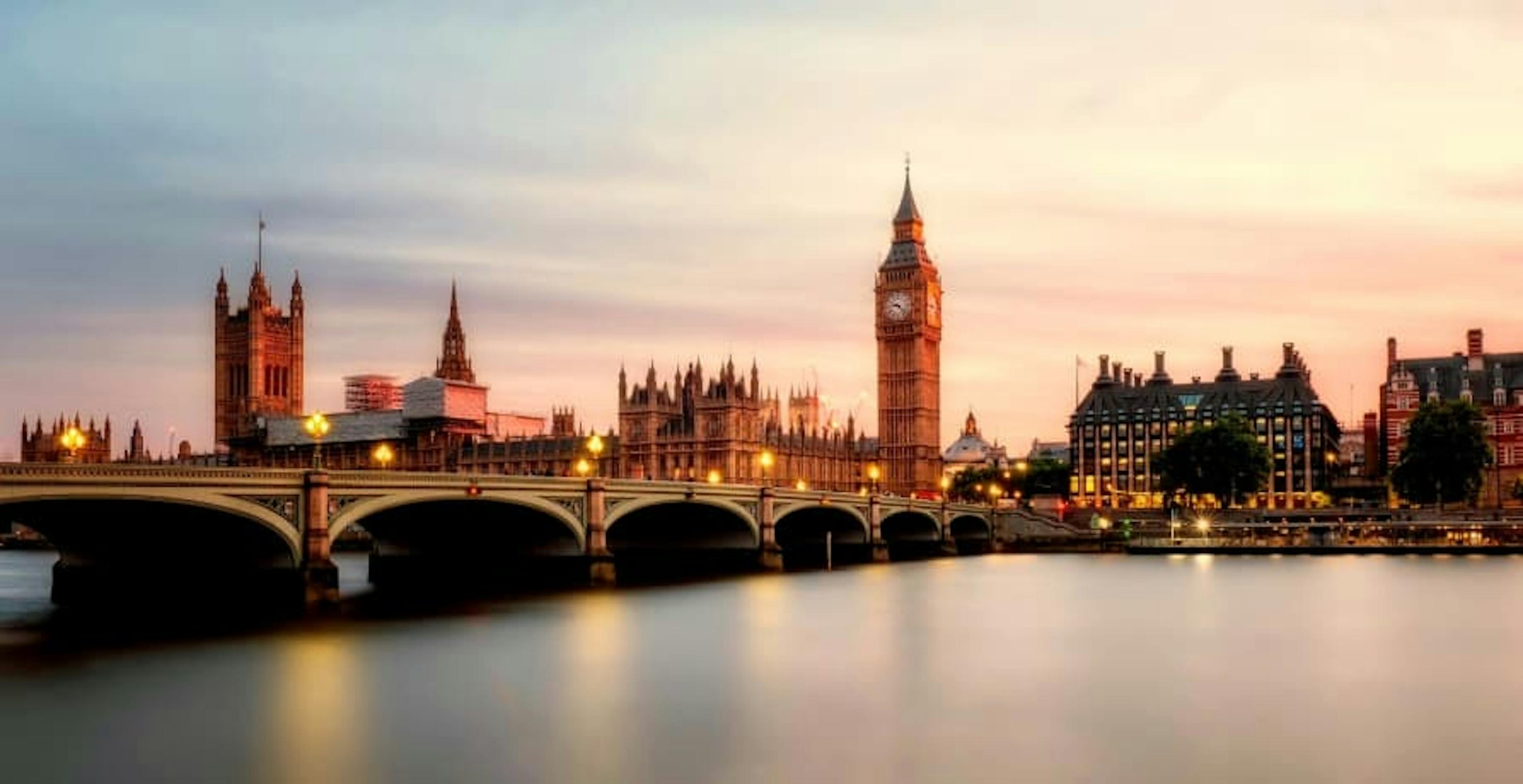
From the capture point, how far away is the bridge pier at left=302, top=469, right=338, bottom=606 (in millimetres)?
48969

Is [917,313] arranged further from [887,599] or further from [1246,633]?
[1246,633]

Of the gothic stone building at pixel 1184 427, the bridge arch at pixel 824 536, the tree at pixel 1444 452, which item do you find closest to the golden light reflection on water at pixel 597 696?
the bridge arch at pixel 824 536

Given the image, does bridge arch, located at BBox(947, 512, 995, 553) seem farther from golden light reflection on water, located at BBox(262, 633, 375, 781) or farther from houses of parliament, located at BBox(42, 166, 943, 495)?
golden light reflection on water, located at BBox(262, 633, 375, 781)

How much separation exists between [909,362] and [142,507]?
135 m

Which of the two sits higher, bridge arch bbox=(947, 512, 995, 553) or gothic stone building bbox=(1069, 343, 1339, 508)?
gothic stone building bbox=(1069, 343, 1339, 508)

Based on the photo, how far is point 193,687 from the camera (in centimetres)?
3425

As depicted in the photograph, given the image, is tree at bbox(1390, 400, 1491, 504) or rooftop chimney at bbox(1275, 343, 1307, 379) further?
rooftop chimney at bbox(1275, 343, 1307, 379)

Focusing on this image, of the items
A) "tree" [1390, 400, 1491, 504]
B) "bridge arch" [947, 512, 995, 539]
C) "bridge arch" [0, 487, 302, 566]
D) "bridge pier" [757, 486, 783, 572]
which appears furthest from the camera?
"bridge arch" [947, 512, 995, 539]

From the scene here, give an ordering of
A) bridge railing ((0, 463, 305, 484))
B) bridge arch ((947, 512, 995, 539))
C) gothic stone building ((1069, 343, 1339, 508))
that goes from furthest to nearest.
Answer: gothic stone building ((1069, 343, 1339, 508)), bridge arch ((947, 512, 995, 539)), bridge railing ((0, 463, 305, 484))

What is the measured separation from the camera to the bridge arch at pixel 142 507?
134 feet

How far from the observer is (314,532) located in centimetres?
4903

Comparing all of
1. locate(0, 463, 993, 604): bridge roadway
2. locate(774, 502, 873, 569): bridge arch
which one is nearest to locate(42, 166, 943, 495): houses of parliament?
locate(774, 502, 873, 569): bridge arch

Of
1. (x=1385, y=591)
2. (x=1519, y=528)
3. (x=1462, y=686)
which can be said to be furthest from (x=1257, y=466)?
(x=1462, y=686)

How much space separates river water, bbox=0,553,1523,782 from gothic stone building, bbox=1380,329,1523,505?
92659 mm
